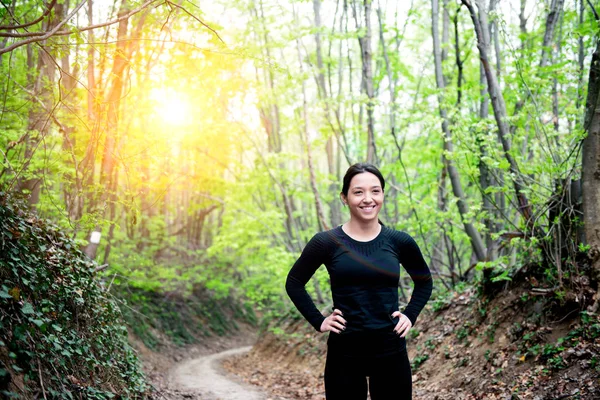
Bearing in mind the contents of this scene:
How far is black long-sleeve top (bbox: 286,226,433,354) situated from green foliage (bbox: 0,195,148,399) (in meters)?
1.81

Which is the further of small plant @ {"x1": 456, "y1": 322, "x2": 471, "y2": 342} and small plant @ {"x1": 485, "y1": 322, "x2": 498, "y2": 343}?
small plant @ {"x1": 456, "y1": 322, "x2": 471, "y2": 342}

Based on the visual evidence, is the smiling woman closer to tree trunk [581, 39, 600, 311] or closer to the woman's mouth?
tree trunk [581, 39, 600, 311]

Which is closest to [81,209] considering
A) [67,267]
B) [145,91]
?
[67,267]

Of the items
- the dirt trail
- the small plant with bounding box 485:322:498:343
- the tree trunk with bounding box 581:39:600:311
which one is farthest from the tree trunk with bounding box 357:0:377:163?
the dirt trail

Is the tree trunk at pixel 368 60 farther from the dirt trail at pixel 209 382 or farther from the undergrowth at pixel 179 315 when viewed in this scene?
the undergrowth at pixel 179 315

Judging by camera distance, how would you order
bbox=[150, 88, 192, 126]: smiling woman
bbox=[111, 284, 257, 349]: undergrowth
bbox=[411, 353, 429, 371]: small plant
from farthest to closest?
bbox=[111, 284, 257, 349]: undergrowth, bbox=[150, 88, 192, 126]: smiling woman, bbox=[411, 353, 429, 371]: small plant

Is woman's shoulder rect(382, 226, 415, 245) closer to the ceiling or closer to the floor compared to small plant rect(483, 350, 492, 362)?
closer to the ceiling

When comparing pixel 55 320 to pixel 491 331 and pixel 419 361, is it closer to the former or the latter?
pixel 491 331

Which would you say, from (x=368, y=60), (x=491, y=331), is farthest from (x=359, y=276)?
(x=368, y=60)

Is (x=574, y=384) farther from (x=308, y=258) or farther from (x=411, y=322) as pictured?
(x=308, y=258)

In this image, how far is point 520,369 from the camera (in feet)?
18.4

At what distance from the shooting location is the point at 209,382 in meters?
10.6

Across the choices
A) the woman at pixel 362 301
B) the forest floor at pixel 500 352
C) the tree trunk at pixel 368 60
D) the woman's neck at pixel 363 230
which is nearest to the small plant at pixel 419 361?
the forest floor at pixel 500 352

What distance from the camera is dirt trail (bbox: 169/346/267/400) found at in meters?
8.62
